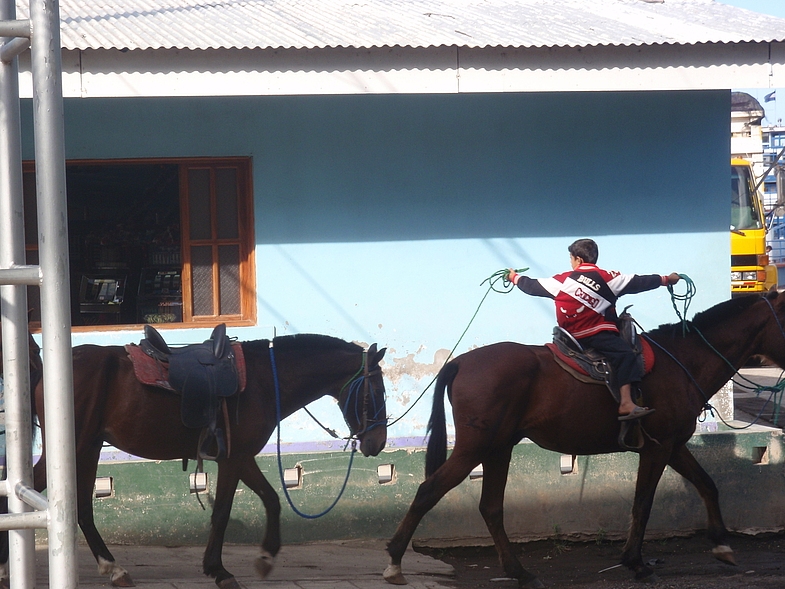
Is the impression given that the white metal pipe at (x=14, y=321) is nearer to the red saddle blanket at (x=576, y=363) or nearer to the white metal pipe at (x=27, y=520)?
the white metal pipe at (x=27, y=520)

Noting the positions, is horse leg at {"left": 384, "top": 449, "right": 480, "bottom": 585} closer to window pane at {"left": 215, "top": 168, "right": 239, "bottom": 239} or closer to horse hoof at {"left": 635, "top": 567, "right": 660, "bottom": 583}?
horse hoof at {"left": 635, "top": 567, "right": 660, "bottom": 583}

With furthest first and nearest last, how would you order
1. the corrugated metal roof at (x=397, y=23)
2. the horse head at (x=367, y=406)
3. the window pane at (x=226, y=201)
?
the window pane at (x=226, y=201), the corrugated metal roof at (x=397, y=23), the horse head at (x=367, y=406)

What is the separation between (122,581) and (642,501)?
3.25m

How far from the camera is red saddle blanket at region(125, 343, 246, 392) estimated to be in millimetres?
5035

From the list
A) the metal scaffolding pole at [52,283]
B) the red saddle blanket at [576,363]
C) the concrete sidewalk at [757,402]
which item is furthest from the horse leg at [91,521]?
the concrete sidewalk at [757,402]

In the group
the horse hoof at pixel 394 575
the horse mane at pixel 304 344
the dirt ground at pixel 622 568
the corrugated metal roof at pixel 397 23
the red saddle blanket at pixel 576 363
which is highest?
the corrugated metal roof at pixel 397 23

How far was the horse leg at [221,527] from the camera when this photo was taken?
5.00 m

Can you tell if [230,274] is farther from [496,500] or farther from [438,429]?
[496,500]

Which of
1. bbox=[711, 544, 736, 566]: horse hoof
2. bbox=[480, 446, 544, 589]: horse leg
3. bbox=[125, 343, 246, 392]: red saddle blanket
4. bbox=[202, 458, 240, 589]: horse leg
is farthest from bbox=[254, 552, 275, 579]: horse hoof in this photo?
bbox=[711, 544, 736, 566]: horse hoof

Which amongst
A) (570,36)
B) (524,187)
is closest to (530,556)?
(524,187)

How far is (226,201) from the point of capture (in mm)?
7340

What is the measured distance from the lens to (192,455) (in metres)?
5.23

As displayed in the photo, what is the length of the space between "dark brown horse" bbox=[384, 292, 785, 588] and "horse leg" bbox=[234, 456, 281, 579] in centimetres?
70

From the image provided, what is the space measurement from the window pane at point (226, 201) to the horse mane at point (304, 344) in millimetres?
2222
